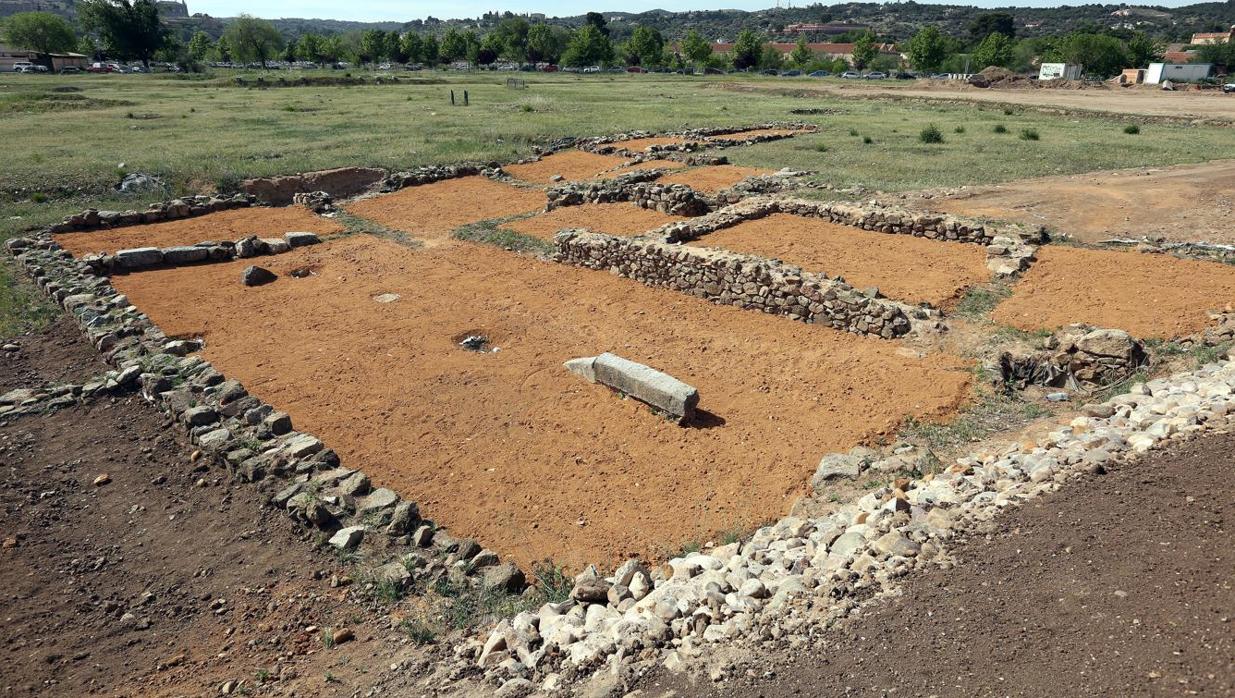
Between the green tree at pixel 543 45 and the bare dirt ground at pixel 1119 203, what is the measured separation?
373ft

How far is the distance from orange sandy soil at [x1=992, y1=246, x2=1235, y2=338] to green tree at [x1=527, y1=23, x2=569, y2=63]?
12141 centimetres

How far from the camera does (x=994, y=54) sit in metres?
95.8

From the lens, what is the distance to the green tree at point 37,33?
9400 cm

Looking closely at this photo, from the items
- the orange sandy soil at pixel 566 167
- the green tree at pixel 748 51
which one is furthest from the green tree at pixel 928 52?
the orange sandy soil at pixel 566 167

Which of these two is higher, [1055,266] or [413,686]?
[1055,266]

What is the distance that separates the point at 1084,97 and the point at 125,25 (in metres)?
102

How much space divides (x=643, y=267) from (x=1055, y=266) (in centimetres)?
861

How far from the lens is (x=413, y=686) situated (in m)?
5.54

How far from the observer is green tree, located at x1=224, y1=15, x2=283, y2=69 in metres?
97.9

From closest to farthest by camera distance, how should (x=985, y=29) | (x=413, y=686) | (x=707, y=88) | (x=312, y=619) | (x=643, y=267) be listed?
(x=413, y=686), (x=312, y=619), (x=643, y=267), (x=707, y=88), (x=985, y=29)

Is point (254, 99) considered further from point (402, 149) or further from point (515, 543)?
point (515, 543)

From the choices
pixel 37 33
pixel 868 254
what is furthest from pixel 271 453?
pixel 37 33

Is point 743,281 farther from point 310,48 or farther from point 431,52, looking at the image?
point 310,48

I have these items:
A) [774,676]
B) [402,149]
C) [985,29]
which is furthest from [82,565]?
[985,29]
